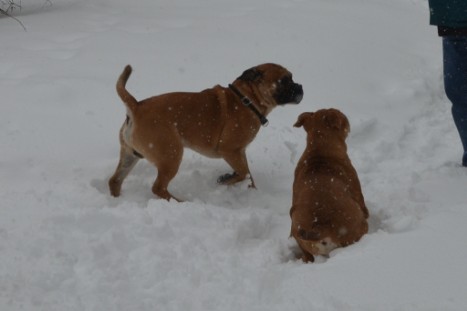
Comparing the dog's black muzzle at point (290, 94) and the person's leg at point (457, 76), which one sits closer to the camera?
the person's leg at point (457, 76)

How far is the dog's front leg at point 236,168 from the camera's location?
5191 mm

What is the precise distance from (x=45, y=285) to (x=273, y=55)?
17.4ft

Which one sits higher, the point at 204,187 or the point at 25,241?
the point at 25,241

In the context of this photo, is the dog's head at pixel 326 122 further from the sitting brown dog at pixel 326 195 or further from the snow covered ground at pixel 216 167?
the snow covered ground at pixel 216 167

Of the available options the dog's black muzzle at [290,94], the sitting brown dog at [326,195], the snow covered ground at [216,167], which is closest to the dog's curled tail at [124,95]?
the snow covered ground at [216,167]

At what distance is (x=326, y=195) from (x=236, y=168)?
153 centimetres

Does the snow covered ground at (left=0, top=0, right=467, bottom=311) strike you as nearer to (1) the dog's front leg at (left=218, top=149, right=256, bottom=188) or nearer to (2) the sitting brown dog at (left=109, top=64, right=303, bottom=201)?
(1) the dog's front leg at (left=218, top=149, right=256, bottom=188)

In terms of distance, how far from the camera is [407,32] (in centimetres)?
877

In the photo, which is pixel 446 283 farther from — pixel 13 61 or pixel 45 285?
pixel 13 61

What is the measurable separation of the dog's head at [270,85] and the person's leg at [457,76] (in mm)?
1361

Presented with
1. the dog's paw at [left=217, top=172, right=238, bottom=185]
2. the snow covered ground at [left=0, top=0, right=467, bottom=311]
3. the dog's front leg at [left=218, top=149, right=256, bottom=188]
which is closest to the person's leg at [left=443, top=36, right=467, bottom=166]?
the snow covered ground at [left=0, top=0, right=467, bottom=311]

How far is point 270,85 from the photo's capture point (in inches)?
207

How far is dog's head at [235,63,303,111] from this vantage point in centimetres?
528

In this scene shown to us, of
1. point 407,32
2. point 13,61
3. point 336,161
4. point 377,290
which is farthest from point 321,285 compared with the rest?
point 407,32
